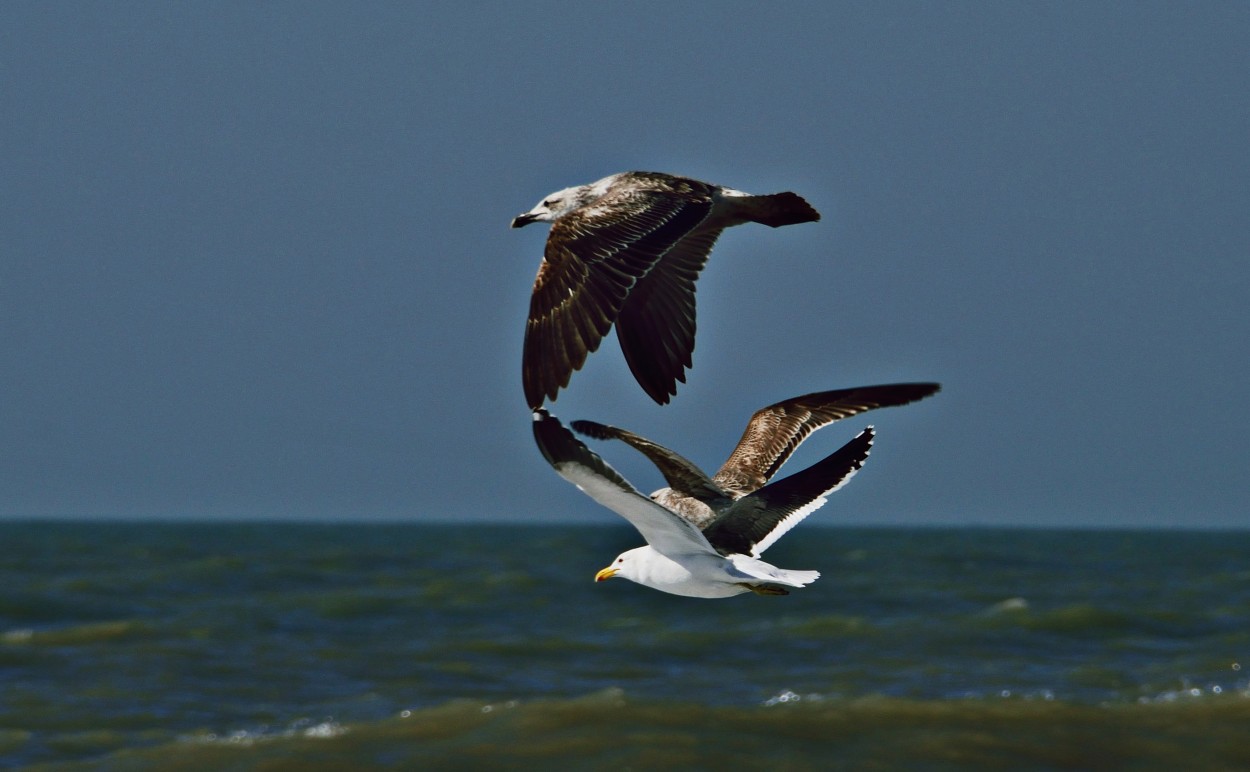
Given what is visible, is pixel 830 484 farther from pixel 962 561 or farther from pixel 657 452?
pixel 962 561

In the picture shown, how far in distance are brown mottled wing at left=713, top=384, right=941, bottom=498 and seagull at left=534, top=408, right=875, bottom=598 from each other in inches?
18.0

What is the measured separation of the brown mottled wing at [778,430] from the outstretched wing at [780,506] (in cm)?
52

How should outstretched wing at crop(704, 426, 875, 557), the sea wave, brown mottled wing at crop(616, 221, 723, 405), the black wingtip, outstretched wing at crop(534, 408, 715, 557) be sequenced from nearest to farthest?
outstretched wing at crop(534, 408, 715, 557), the black wingtip, outstretched wing at crop(704, 426, 875, 557), brown mottled wing at crop(616, 221, 723, 405), the sea wave

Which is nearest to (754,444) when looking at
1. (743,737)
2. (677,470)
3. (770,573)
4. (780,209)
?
(677,470)

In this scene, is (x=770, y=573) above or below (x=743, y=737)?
above

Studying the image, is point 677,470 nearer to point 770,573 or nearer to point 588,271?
point 770,573

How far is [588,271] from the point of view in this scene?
6270mm

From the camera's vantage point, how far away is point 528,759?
1487 cm

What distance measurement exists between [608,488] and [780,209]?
2186mm

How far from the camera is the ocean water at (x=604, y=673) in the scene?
49.6 ft

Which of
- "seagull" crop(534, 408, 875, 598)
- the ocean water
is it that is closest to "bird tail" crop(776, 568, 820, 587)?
"seagull" crop(534, 408, 875, 598)

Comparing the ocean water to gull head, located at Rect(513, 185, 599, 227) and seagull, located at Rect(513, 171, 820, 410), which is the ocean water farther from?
gull head, located at Rect(513, 185, 599, 227)

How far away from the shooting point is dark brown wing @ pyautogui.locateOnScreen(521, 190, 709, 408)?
5965 millimetres

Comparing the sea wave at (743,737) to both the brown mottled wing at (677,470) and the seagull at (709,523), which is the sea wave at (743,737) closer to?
the brown mottled wing at (677,470)
